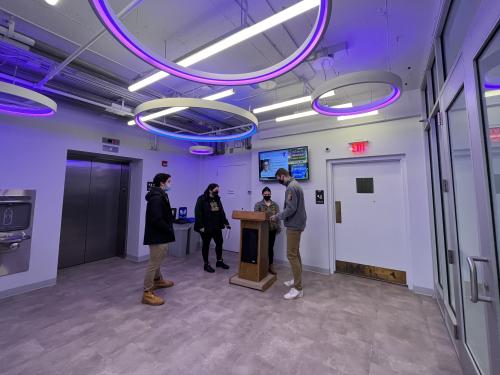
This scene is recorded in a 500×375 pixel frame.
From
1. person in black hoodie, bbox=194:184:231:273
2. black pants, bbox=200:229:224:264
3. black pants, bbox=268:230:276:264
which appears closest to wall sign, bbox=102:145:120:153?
person in black hoodie, bbox=194:184:231:273

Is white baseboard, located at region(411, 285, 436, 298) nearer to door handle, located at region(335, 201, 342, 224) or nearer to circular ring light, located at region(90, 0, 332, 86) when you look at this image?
door handle, located at region(335, 201, 342, 224)

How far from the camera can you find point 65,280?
355 cm

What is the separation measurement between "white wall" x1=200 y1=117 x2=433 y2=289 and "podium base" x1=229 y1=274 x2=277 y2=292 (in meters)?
1.05

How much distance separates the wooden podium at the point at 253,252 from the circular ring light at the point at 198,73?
2038 millimetres

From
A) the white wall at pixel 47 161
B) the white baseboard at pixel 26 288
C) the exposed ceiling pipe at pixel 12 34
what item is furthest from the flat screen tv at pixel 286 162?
the white baseboard at pixel 26 288

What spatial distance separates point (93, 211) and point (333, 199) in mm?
4935

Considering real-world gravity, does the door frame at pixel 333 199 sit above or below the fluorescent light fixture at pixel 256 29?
below

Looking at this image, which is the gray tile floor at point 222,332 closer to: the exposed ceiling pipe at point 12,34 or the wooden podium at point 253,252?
the wooden podium at point 253,252

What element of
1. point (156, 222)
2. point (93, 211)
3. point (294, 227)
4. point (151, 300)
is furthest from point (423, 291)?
point (93, 211)

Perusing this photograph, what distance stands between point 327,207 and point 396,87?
2.37 metres

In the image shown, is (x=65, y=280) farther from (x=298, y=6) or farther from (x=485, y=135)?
(x=485, y=135)

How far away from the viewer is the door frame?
3387 millimetres

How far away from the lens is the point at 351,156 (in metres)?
3.83

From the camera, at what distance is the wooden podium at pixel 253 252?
330 centimetres
